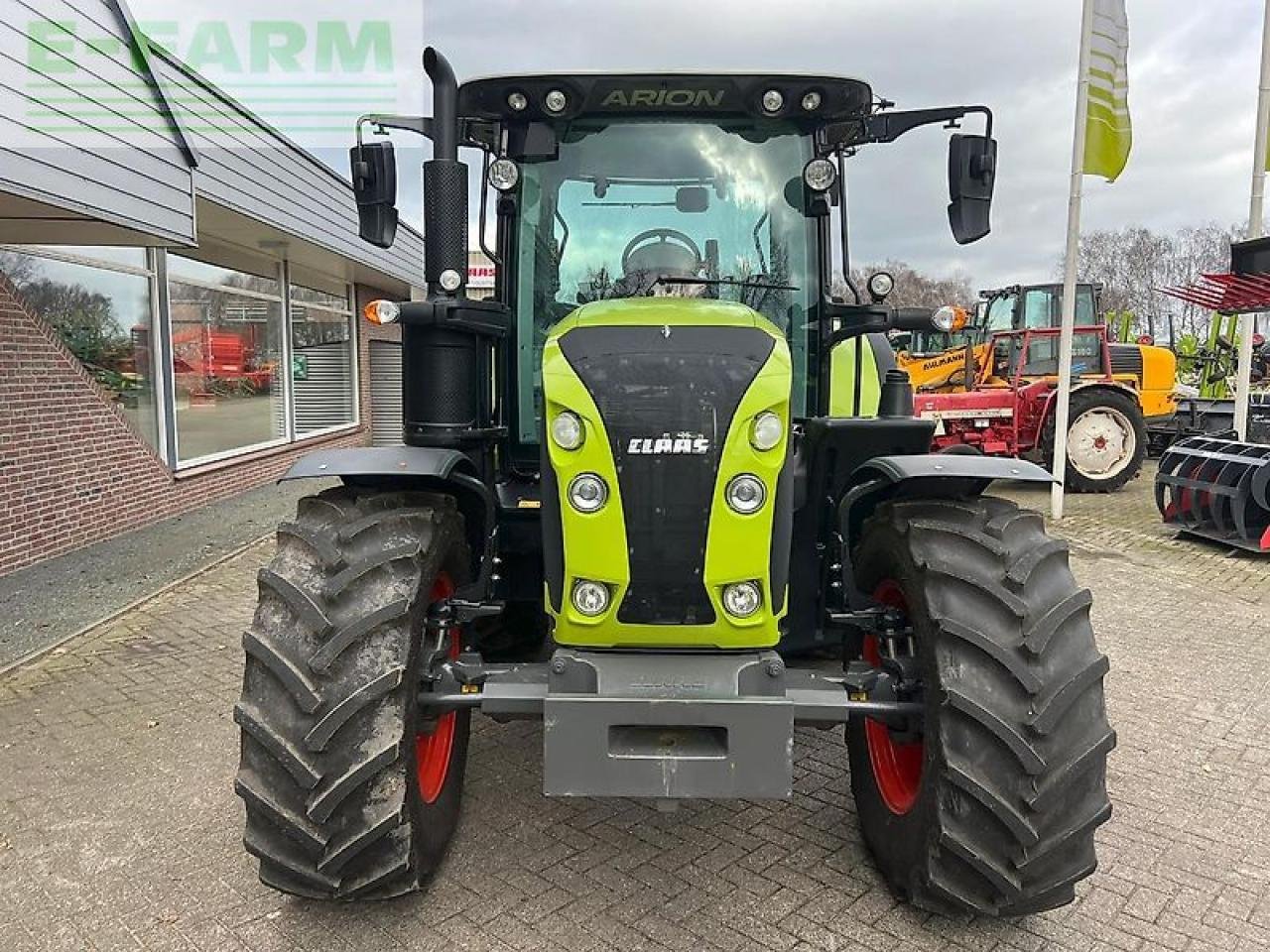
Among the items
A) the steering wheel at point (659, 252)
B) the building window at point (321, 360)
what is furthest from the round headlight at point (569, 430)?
the building window at point (321, 360)

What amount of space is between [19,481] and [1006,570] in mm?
7530

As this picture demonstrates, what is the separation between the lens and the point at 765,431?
9.01 ft

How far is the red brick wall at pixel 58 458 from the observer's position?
24.5 feet

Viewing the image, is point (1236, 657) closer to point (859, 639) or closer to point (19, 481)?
point (859, 639)

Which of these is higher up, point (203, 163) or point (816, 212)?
point (203, 163)

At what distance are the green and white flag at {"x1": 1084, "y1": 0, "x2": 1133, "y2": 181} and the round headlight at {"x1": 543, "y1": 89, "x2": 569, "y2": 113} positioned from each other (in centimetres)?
820

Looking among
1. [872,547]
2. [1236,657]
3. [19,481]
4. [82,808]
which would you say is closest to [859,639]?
[872,547]

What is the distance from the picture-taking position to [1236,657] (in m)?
5.61

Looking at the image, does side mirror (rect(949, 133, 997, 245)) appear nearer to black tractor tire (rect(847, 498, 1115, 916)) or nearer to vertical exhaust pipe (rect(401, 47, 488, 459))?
black tractor tire (rect(847, 498, 1115, 916))

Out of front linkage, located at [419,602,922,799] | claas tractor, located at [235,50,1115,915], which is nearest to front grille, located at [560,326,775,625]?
claas tractor, located at [235,50,1115,915]

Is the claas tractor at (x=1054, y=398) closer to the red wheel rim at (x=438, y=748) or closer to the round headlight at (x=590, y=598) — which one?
the red wheel rim at (x=438, y=748)

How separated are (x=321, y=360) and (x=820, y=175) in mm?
13697

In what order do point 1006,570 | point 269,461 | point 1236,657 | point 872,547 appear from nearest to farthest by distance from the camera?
point 1006,570, point 872,547, point 1236,657, point 269,461

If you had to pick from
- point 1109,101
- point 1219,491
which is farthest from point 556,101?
point 1109,101
